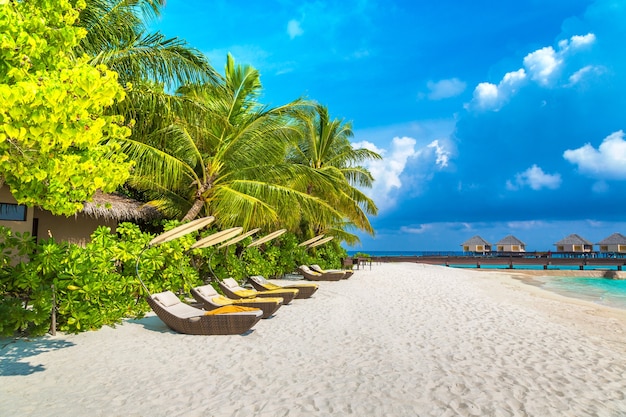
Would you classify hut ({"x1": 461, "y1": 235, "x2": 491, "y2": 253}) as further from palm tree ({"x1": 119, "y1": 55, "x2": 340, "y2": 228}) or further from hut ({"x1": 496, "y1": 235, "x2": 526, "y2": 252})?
palm tree ({"x1": 119, "y1": 55, "x2": 340, "y2": 228})

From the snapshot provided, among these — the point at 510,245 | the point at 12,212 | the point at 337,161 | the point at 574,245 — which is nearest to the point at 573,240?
the point at 574,245

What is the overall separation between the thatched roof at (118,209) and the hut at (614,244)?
40567 millimetres

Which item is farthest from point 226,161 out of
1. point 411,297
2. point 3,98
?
point 3,98

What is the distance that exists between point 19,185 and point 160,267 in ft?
12.8

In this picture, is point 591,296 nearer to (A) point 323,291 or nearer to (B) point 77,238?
(A) point 323,291

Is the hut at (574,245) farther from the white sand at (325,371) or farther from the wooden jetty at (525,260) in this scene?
the white sand at (325,371)

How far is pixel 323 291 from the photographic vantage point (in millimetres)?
12164

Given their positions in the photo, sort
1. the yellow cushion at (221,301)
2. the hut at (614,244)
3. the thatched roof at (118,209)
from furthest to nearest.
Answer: the hut at (614,244)
the thatched roof at (118,209)
the yellow cushion at (221,301)

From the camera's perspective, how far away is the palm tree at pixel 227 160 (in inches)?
392

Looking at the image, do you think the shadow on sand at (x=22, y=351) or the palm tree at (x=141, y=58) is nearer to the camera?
the shadow on sand at (x=22, y=351)

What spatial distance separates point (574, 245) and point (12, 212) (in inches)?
1682

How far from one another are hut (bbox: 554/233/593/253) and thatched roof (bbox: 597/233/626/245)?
1240mm

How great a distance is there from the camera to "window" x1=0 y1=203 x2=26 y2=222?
10.0m

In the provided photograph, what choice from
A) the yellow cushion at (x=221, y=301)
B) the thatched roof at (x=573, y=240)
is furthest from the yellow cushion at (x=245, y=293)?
the thatched roof at (x=573, y=240)
